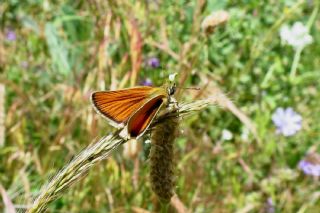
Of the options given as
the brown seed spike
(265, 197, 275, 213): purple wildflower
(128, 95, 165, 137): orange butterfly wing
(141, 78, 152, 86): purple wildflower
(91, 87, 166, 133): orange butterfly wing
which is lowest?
(265, 197, 275, 213): purple wildflower

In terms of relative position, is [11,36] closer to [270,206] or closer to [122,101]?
[270,206]

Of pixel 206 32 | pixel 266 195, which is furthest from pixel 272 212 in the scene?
pixel 206 32

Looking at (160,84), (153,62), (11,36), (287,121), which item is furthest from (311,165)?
(11,36)

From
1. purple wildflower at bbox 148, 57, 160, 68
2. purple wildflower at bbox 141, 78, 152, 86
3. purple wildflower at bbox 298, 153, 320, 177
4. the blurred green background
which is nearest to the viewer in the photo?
the blurred green background

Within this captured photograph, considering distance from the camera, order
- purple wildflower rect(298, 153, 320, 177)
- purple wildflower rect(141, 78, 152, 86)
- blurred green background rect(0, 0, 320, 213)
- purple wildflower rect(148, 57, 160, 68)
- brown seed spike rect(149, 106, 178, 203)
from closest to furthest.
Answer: brown seed spike rect(149, 106, 178, 203)
blurred green background rect(0, 0, 320, 213)
purple wildflower rect(298, 153, 320, 177)
purple wildflower rect(141, 78, 152, 86)
purple wildflower rect(148, 57, 160, 68)

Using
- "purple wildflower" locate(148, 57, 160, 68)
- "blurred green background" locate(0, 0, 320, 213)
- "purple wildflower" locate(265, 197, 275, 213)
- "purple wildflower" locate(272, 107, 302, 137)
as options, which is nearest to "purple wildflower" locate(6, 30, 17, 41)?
"blurred green background" locate(0, 0, 320, 213)

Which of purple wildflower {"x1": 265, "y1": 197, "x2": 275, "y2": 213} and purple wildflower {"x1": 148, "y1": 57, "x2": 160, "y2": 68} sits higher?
purple wildflower {"x1": 148, "y1": 57, "x2": 160, "y2": 68}

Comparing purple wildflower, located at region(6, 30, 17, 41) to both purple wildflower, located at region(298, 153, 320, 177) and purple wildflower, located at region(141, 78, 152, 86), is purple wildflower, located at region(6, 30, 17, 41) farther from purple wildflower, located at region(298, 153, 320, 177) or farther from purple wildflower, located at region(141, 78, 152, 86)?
purple wildflower, located at region(298, 153, 320, 177)
